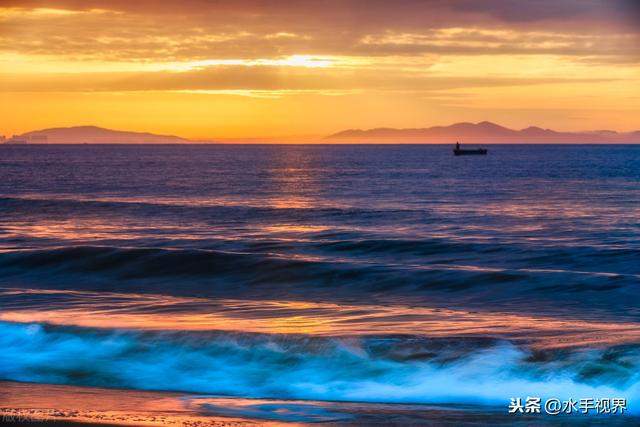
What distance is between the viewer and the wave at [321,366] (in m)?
13.0

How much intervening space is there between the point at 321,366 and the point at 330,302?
7168 mm

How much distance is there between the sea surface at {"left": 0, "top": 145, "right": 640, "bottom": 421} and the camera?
13.6 m

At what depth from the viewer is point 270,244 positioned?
32406 millimetres

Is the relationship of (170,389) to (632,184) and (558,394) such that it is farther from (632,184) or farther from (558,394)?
(632,184)

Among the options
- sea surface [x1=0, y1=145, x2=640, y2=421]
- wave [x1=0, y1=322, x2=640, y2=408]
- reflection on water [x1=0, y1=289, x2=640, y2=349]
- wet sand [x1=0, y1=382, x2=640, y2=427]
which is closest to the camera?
wet sand [x1=0, y1=382, x2=640, y2=427]

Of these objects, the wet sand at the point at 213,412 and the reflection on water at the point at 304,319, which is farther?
the reflection on water at the point at 304,319

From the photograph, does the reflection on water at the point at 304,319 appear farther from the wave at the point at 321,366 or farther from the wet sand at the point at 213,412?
the wet sand at the point at 213,412

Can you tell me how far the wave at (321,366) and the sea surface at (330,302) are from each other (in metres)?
0.04

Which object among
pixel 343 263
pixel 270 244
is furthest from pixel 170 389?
pixel 270 244

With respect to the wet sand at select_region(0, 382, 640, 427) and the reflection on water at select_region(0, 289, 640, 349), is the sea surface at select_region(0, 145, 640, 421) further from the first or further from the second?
the wet sand at select_region(0, 382, 640, 427)

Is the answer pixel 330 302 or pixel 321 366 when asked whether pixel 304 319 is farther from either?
pixel 321 366

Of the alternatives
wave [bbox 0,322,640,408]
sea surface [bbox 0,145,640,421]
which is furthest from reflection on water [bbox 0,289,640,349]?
wave [bbox 0,322,640,408]

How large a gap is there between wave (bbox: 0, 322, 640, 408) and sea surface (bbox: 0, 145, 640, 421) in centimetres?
4

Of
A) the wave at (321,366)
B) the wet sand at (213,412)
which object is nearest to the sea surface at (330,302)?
the wave at (321,366)
